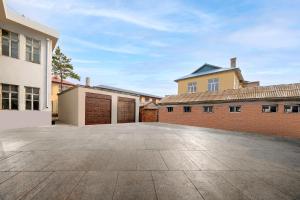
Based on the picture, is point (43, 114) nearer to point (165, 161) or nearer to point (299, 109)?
point (165, 161)

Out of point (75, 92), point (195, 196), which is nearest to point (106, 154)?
point (195, 196)

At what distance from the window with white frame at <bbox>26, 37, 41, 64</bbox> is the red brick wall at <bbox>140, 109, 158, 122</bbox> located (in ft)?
55.7

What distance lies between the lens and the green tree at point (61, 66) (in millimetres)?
29344

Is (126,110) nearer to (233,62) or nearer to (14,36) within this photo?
(14,36)

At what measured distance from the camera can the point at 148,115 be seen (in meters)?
28.2

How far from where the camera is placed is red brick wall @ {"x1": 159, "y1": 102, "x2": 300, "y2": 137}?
14195 mm

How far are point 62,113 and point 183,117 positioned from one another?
16.6 meters

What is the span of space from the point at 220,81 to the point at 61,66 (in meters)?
27.6

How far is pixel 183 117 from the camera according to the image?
2212 centimetres

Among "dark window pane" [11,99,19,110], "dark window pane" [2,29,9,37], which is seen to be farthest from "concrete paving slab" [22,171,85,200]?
"dark window pane" [2,29,9,37]

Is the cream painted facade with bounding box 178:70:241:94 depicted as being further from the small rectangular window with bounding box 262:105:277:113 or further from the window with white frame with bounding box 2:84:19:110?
the window with white frame with bounding box 2:84:19:110

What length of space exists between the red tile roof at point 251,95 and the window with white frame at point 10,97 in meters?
17.7

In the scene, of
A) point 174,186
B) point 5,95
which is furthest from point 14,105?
point 174,186

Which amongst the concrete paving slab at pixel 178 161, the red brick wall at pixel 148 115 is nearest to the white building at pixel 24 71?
the concrete paving slab at pixel 178 161
